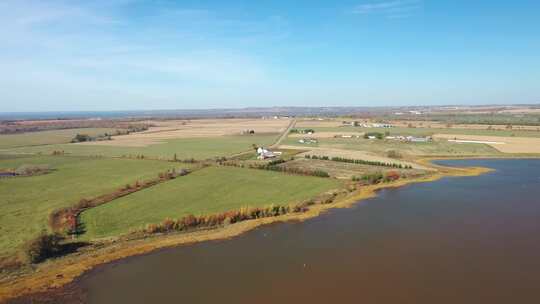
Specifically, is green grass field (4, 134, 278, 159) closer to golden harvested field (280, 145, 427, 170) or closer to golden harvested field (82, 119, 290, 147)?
golden harvested field (82, 119, 290, 147)

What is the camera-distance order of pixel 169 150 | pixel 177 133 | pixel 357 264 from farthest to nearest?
pixel 177 133 < pixel 169 150 < pixel 357 264

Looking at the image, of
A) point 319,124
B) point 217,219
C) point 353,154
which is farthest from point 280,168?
point 319,124

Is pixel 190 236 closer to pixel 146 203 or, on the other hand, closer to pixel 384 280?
pixel 146 203

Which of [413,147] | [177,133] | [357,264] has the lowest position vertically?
[357,264]

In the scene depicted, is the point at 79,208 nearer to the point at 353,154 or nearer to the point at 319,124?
the point at 353,154

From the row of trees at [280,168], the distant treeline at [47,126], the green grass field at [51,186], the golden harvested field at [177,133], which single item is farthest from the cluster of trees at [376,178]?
the distant treeline at [47,126]

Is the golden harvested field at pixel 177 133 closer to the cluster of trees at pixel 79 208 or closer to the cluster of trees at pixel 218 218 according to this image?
the cluster of trees at pixel 79 208
